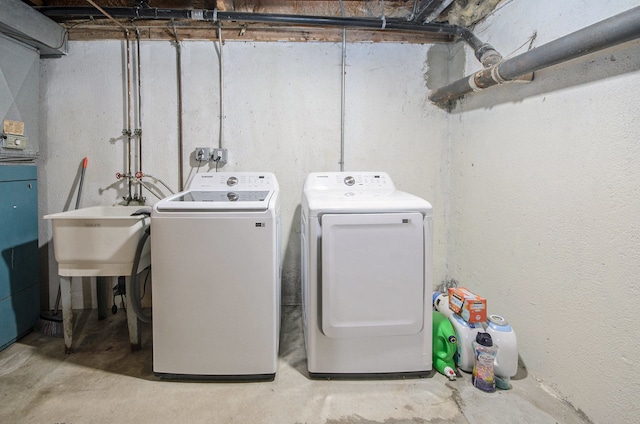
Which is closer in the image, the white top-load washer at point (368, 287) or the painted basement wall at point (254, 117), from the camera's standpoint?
the white top-load washer at point (368, 287)

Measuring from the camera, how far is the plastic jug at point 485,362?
5.23 feet

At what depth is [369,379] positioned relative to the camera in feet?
5.61

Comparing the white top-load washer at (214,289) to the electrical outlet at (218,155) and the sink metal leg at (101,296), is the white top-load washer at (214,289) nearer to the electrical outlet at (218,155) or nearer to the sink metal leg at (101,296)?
the electrical outlet at (218,155)

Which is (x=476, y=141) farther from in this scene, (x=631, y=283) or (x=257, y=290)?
(x=257, y=290)

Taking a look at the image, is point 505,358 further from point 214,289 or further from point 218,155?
point 218,155

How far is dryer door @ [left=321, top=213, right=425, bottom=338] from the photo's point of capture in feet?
5.30

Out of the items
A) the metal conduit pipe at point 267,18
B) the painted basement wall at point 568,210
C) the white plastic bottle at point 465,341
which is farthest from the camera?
the metal conduit pipe at point 267,18

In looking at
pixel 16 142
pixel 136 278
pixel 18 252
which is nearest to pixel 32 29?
pixel 16 142

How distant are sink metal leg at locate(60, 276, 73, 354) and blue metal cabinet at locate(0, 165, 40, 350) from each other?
1.36 ft

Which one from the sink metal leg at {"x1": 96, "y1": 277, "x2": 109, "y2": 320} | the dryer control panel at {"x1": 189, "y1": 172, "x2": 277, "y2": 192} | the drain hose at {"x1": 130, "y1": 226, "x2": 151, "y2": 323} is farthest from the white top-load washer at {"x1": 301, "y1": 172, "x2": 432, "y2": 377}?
the sink metal leg at {"x1": 96, "y1": 277, "x2": 109, "y2": 320}

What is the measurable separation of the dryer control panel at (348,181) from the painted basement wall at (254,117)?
303 mm

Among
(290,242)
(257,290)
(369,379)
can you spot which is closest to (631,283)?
(369,379)

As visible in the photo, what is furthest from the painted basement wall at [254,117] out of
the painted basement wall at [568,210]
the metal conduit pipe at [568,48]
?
the metal conduit pipe at [568,48]

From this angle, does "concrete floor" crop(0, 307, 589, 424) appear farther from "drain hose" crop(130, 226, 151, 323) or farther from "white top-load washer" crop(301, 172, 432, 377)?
"drain hose" crop(130, 226, 151, 323)
